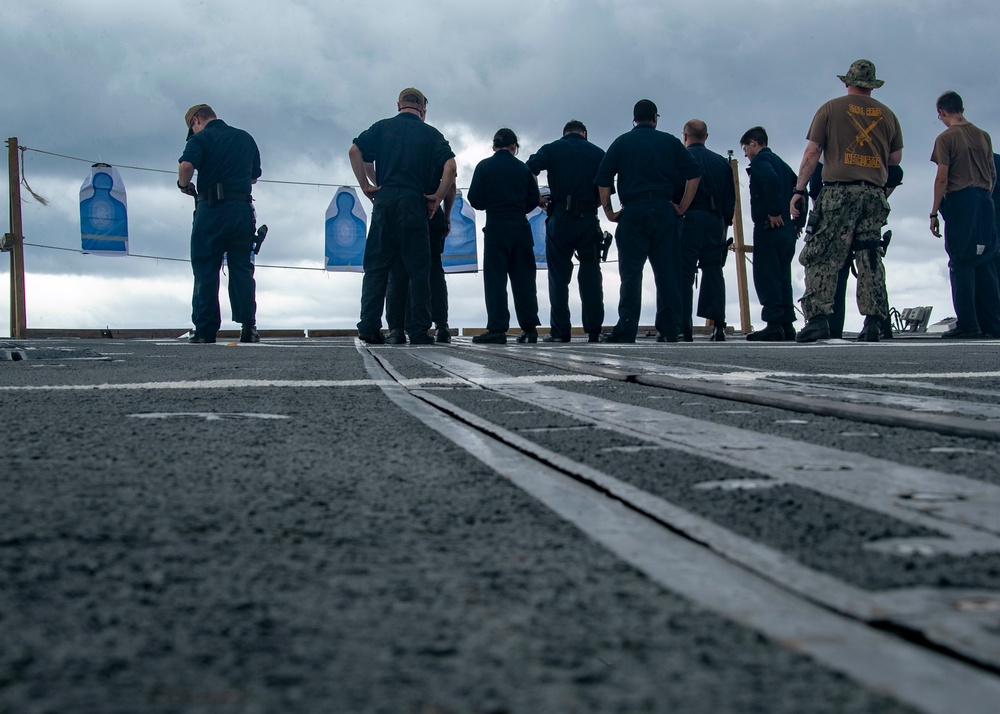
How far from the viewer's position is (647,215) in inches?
316

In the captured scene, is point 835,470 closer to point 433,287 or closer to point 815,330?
point 815,330

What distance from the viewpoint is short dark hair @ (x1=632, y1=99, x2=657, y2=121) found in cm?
811

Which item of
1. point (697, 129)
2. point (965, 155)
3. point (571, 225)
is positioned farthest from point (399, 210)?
point (965, 155)

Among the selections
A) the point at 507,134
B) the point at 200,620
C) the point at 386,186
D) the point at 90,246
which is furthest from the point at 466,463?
the point at 90,246

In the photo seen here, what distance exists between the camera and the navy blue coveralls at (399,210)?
24.9ft

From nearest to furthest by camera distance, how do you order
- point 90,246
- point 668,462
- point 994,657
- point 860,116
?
point 994,657
point 668,462
point 860,116
point 90,246

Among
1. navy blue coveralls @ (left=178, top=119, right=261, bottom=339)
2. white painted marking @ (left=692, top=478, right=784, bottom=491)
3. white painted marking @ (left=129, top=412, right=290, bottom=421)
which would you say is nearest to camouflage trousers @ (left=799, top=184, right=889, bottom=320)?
navy blue coveralls @ (left=178, top=119, right=261, bottom=339)

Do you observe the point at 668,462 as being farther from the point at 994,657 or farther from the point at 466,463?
the point at 994,657

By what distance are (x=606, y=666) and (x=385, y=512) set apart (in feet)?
1.64

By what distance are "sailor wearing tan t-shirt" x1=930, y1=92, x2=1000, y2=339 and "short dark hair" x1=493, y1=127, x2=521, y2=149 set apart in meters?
3.82

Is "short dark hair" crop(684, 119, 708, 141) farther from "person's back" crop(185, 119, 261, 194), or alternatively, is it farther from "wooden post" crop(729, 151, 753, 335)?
"wooden post" crop(729, 151, 753, 335)

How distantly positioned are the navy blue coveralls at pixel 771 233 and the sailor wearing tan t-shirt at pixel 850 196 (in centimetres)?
136

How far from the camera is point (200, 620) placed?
65 centimetres

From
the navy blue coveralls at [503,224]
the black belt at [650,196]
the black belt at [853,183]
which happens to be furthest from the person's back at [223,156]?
the black belt at [853,183]
